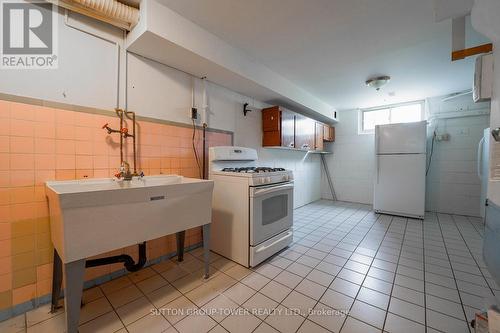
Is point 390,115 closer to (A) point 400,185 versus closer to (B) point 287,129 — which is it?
(A) point 400,185

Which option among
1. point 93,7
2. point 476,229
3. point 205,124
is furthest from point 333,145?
point 93,7

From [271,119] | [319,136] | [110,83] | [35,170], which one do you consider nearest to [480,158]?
[319,136]

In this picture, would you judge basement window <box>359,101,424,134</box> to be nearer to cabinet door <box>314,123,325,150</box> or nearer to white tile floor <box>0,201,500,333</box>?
cabinet door <box>314,123,325,150</box>

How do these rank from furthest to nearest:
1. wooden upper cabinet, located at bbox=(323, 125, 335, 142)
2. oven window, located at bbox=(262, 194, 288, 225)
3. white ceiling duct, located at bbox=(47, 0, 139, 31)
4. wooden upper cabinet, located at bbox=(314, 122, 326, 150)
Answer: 1. wooden upper cabinet, located at bbox=(323, 125, 335, 142)
2. wooden upper cabinet, located at bbox=(314, 122, 326, 150)
3. oven window, located at bbox=(262, 194, 288, 225)
4. white ceiling duct, located at bbox=(47, 0, 139, 31)

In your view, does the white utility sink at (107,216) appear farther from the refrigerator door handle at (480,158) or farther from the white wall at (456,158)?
the white wall at (456,158)

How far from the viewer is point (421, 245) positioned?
2434 mm

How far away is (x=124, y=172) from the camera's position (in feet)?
5.59

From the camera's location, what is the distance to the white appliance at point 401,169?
136 inches

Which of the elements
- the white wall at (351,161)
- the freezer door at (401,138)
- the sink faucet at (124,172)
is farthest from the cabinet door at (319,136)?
the sink faucet at (124,172)

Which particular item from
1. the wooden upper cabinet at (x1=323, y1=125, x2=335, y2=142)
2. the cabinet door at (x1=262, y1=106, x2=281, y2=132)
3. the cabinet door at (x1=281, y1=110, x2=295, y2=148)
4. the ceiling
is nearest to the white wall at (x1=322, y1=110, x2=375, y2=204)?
the wooden upper cabinet at (x1=323, y1=125, x2=335, y2=142)

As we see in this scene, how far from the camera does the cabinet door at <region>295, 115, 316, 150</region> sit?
3584 mm

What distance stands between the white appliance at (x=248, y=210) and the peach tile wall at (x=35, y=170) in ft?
3.25

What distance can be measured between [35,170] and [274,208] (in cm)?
200

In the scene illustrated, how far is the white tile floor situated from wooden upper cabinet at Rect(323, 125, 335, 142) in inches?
108
